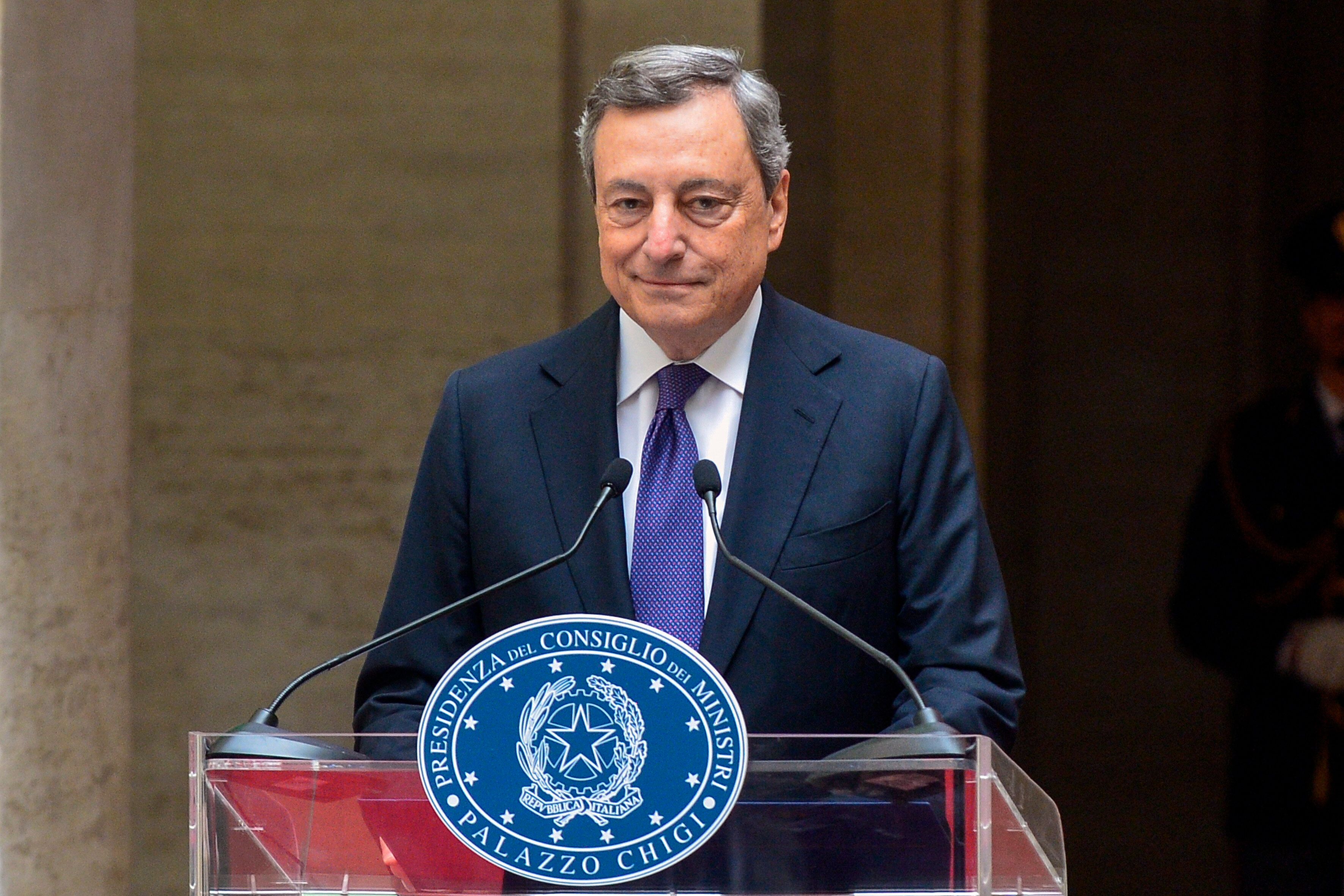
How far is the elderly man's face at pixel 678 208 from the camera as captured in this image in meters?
2.08

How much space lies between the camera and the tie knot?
7.21 ft

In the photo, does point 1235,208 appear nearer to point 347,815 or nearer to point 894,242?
point 894,242

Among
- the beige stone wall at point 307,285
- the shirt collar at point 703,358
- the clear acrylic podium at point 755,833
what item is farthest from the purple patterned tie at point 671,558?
the beige stone wall at point 307,285

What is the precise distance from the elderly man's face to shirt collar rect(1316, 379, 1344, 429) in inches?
111

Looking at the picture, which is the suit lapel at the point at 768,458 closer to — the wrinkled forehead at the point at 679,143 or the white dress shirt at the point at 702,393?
the white dress shirt at the point at 702,393

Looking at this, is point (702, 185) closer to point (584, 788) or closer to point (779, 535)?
point (779, 535)

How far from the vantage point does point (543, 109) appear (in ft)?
14.8

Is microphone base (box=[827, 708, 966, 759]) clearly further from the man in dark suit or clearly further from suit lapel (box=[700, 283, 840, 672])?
suit lapel (box=[700, 283, 840, 672])

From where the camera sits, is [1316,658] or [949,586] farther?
[1316,658]

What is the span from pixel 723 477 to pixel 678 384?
0.12m

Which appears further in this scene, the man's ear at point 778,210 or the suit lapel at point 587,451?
the man's ear at point 778,210

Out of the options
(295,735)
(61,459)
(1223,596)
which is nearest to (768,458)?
(295,735)

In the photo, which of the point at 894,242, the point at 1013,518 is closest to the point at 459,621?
the point at 894,242

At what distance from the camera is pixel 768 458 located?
2.18 m
